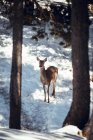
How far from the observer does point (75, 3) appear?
45.0 feet

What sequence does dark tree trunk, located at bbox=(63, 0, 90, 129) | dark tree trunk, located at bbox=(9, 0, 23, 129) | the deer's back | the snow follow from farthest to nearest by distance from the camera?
the deer's back → the snow → dark tree trunk, located at bbox=(9, 0, 23, 129) → dark tree trunk, located at bbox=(63, 0, 90, 129)

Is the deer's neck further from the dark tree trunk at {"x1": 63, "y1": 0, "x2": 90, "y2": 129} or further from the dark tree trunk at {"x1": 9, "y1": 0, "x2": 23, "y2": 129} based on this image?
the dark tree trunk at {"x1": 63, "y1": 0, "x2": 90, "y2": 129}

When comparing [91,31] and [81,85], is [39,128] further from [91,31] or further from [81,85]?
[91,31]

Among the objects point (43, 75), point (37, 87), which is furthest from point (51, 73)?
point (37, 87)

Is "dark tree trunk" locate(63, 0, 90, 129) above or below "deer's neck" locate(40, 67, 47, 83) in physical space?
above

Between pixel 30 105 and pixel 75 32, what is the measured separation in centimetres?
706

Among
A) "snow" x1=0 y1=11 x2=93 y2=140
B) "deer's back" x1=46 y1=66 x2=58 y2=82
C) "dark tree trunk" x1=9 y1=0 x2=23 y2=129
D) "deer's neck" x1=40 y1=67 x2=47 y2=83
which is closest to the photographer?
"dark tree trunk" x1=9 y1=0 x2=23 y2=129

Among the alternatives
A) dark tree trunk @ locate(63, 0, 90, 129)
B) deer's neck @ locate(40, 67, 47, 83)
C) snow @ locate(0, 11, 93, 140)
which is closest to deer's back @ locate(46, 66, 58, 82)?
deer's neck @ locate(40, 67, 47, 83)

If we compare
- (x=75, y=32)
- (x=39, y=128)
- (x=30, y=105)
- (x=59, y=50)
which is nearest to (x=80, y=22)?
(x=75, y=32)

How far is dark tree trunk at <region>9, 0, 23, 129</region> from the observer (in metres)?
14.3

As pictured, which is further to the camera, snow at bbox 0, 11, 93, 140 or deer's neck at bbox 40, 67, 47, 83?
deer's neck at bbox 40, 67, 47, 83

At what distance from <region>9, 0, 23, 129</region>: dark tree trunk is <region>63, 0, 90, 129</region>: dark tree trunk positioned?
177 cm

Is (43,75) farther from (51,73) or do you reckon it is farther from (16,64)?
(16,64)

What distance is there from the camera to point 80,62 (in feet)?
45.2
